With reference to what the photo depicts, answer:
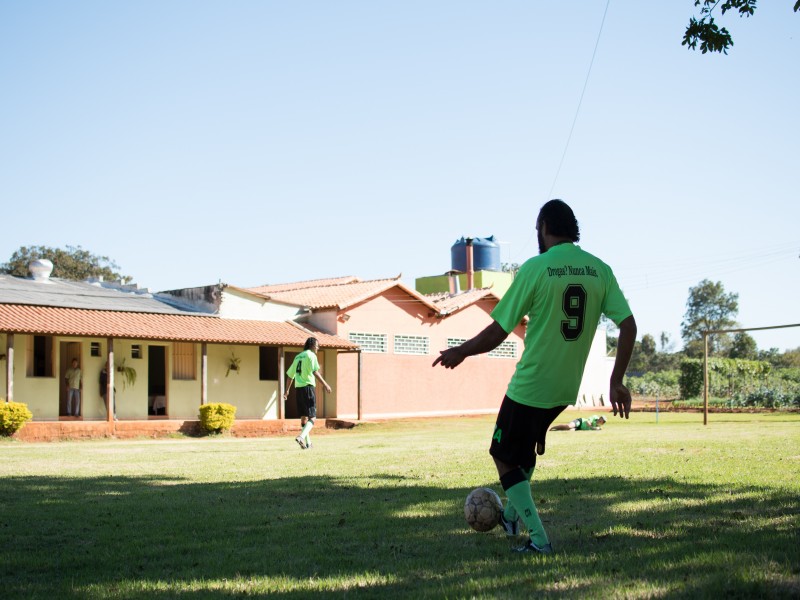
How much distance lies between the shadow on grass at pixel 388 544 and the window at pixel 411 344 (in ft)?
90.5

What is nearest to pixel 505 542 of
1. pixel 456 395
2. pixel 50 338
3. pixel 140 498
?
pixel 140 498

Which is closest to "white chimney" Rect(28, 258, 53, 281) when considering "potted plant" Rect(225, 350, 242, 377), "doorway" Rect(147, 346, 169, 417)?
"doorway" Rect(147, 346, 169, 417)

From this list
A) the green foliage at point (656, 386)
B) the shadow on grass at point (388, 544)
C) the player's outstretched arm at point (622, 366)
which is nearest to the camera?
the shadow on grass at point (388, 544)

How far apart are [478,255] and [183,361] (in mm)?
22405

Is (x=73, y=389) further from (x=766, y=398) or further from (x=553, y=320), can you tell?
(x=766, y=398)

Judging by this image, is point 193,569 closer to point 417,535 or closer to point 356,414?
point 417,535

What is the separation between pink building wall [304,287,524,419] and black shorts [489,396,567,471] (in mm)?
28783

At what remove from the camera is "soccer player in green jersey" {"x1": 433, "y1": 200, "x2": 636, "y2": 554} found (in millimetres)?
5262

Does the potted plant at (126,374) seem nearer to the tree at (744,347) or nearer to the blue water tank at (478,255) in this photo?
the blue water tank at (478,255)

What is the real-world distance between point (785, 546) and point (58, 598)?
3896 mm

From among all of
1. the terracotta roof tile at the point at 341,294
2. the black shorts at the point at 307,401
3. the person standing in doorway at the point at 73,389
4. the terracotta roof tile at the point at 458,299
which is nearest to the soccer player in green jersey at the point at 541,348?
the black shorts at the point at 307,401

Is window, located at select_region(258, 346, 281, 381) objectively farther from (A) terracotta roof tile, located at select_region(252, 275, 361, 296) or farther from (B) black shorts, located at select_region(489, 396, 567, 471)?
(B) black shorts, located at select_region(489, 396, 567, 471)

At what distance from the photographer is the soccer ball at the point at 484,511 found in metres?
5.93

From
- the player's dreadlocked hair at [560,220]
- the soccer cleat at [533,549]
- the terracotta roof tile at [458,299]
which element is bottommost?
the soccer cleat at [533,549]
